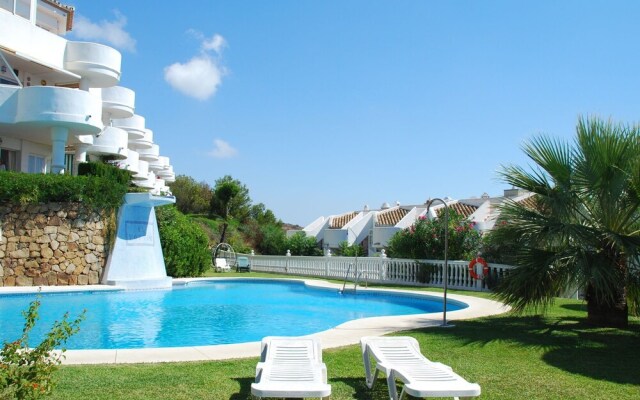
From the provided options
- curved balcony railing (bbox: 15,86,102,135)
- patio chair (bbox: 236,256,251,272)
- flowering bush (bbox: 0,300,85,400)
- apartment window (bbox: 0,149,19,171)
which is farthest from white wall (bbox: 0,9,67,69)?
flowering bush (bbox: 0,300,85,400)

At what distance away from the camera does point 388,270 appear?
22.8 metres

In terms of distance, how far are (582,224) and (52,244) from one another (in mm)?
16752

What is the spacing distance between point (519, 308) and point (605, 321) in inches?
71.2

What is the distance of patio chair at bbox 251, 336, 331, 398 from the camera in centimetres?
454

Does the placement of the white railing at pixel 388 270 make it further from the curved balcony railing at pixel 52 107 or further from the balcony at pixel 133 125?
the curved balcony railing at pixel 52 107

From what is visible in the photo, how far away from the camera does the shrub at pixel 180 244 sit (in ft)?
79.3

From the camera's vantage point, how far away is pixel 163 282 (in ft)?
70.7

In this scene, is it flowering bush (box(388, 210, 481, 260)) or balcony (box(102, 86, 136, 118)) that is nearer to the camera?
flowering bush (box(388, 210, 481, 260))

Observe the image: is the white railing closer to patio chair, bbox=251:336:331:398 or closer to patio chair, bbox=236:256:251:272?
patio chair, bbox=236:256:251:272

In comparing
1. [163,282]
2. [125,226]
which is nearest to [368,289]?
[163,282]

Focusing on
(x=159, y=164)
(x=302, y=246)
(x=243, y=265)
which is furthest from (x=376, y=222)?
(x=159, y=164)

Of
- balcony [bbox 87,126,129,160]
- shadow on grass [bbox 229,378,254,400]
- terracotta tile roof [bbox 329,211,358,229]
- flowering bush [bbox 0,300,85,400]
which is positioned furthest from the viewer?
terracotta tile roof [bbox 329,211,358,229]

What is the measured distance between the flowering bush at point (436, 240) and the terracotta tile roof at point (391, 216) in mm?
17381

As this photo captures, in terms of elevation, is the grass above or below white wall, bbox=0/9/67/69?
below
